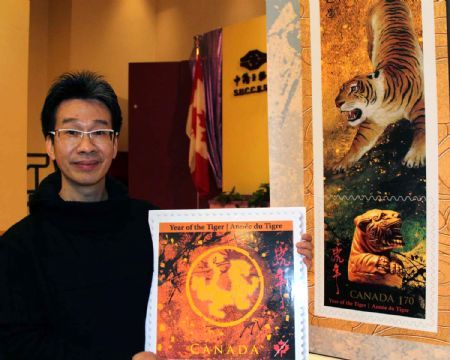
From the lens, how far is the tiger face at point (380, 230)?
3.65 ft

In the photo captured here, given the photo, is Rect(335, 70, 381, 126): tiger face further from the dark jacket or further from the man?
the dark jacket

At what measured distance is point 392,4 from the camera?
1.12m

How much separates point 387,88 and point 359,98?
0.24 feet

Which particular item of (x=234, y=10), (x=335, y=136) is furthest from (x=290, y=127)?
(x=234, y=10)

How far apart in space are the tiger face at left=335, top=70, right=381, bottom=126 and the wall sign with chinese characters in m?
0.28

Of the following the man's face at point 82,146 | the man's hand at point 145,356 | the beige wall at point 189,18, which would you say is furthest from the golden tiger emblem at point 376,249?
the beige wall at point 189,18

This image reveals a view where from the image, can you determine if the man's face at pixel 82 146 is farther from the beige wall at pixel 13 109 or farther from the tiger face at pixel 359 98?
the beige wall at pixel 13 109

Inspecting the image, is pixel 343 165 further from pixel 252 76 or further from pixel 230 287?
pixel 252 76

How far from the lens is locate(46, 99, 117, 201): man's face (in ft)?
4.13

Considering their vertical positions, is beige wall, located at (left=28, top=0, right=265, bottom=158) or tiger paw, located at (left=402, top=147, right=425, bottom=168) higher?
beige wall, located at (left=28, top=0, right=265, bottom=158)

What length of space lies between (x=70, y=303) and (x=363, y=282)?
742 mm

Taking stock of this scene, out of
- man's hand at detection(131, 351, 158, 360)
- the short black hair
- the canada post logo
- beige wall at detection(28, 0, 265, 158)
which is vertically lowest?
man's hand at detection(131, 351, 158, 360)

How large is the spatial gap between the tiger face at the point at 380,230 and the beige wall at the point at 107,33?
5.88 metres

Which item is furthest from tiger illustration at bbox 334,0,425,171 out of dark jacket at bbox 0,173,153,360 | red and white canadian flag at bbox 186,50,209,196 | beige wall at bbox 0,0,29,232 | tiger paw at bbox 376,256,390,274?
red and white canadian flag at bbox 186,50,209,196
